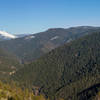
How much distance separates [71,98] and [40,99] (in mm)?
78893

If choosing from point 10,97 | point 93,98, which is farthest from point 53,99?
point 10,97

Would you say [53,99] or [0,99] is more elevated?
[0,99]

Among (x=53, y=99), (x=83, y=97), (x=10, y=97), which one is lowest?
(x=53, y=99)

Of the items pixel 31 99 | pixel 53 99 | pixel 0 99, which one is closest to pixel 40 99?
pixel 31 99

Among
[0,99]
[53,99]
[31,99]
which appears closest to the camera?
[0,99]

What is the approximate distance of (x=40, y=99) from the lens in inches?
4306

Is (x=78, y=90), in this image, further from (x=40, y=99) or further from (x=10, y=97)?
(x=10, y=97)

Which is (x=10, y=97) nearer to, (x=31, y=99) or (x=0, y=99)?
(x=0, y=99)

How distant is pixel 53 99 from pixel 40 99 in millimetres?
92989

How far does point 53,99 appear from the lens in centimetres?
19838

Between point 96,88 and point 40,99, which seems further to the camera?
point 96,88

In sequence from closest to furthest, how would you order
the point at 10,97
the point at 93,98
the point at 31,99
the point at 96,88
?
the point at 10,97
the point at 31,99
the point at 93,98
the point at 96,88

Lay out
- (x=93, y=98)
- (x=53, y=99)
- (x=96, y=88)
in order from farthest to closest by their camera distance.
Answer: (x=53, y=99) → (x=96, y=88) → (x=93, y=98)

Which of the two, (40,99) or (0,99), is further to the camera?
(40,99)
